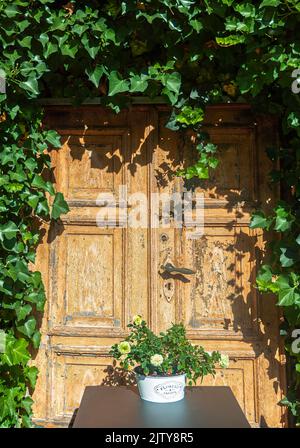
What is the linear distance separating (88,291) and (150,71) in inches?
47.1

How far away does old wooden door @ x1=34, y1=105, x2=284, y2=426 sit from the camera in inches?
105

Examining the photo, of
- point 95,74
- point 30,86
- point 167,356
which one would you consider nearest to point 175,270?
point 167,356

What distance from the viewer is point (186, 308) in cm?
271

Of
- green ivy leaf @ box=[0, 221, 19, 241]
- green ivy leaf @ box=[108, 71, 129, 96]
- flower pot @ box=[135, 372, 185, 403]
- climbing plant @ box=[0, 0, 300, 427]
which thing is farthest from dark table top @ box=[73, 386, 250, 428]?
green ivy leaf @ box=[108, 71, 129, 96]

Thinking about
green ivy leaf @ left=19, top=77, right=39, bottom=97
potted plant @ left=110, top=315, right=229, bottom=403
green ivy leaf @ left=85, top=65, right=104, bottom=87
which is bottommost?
potted plant @ left=110, top=315, right=229, bottom=403

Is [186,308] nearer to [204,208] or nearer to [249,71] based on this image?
[204,208]

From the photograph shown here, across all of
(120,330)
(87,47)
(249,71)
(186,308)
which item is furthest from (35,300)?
(249,71)

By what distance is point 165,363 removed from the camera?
221 cm
